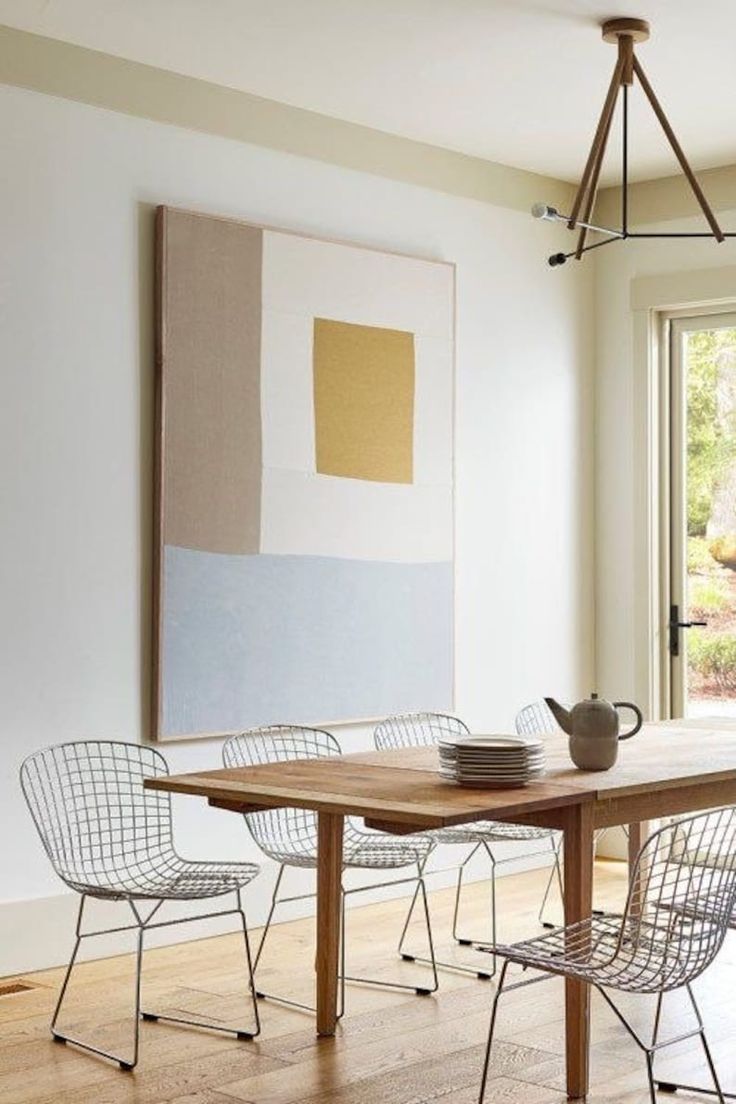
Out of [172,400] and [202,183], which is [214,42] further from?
[172,400]

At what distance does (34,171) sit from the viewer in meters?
5.12

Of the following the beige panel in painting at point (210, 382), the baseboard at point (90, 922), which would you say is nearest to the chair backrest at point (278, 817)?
the baseboard at point (90, 922)

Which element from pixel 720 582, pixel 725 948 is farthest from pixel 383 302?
pixel 725 948

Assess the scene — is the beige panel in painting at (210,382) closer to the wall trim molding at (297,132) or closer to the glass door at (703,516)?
the wall trim molding at (297,132)

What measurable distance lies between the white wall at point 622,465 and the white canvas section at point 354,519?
104 centimetres

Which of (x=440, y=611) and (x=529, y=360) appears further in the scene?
(x=529, y=360)

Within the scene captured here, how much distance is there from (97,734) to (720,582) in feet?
9.71

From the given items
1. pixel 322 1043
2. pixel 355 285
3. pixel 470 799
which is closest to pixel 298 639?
pixel 355 285

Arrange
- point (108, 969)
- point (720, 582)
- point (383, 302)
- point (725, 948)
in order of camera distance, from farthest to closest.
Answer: point (720, 582) → point (383, 302) → point (725, 948) → point (108, 969)

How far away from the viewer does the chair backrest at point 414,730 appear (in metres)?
5.46

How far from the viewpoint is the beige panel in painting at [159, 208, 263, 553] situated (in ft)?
17.8

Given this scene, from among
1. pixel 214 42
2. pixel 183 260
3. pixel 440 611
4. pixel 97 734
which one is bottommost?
pixel 97 734

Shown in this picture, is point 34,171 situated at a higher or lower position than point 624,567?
higher

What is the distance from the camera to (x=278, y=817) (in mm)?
5027
